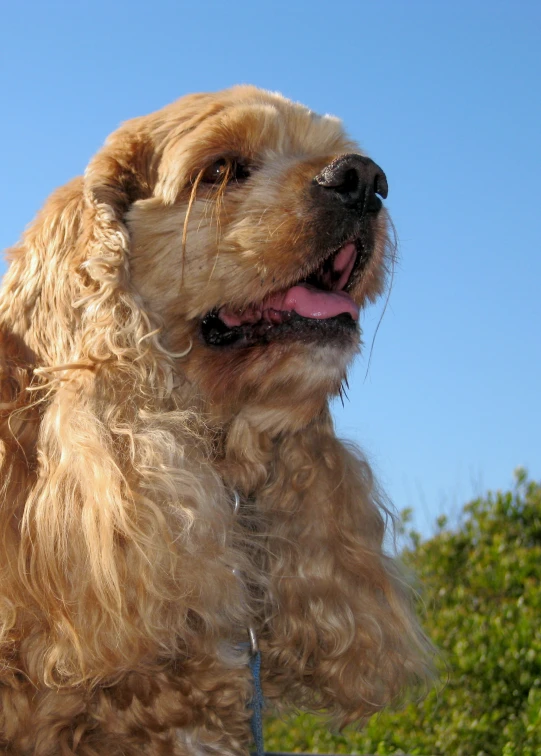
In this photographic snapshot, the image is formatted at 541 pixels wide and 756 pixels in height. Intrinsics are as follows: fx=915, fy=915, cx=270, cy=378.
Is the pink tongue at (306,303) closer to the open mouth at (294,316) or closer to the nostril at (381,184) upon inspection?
the open mouth at (294,316)

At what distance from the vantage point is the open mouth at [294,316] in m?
2.40

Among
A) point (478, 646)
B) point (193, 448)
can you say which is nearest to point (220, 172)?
point (193, 448)

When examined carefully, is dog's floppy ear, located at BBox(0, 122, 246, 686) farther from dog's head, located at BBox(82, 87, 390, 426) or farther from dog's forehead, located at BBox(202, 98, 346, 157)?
dog's forehead, located at BBox(202, 98, 346, 157)

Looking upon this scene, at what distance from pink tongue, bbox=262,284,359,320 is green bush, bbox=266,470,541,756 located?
1839 mm

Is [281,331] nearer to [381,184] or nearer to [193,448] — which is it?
[193,448]

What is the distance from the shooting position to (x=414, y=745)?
450 cm

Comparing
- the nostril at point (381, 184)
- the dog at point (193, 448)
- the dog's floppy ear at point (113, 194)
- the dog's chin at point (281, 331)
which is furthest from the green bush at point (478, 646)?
the dog's floppy ear at point (113, 194)

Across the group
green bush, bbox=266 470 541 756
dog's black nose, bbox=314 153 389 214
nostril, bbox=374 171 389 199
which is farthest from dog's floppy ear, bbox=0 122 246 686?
green bush, bbox=266 470 541 756

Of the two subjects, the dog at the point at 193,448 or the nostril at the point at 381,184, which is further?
the nostril at the point at 381,184

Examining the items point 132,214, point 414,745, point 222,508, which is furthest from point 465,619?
point 132,214

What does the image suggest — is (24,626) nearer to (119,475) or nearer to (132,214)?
(119,475)

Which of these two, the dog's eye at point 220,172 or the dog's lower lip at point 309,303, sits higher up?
the dog's eye at point 220,172

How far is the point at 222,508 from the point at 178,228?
746mm

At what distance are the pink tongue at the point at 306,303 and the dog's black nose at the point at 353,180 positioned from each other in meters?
0.25
